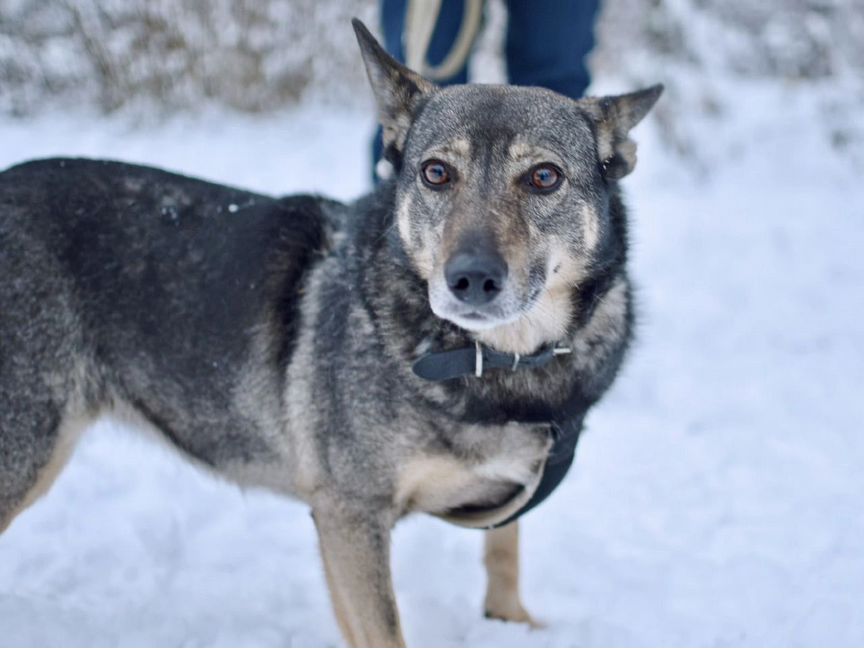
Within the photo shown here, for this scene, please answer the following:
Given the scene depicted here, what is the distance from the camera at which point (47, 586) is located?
312cm

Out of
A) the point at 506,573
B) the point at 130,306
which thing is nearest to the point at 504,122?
the point at 130,306

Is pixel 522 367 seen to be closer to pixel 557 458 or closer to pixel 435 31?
pixel 557 458

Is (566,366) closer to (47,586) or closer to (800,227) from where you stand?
(47,586)

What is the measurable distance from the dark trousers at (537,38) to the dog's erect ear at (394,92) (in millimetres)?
1141

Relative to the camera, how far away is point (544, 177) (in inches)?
94.9

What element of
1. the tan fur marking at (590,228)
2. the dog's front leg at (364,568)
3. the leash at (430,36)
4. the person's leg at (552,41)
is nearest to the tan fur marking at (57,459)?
the dog's front leg at (364,568)

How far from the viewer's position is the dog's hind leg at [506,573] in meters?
3.10

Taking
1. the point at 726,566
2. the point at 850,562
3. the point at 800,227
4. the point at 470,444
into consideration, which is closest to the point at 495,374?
the point at 470,444

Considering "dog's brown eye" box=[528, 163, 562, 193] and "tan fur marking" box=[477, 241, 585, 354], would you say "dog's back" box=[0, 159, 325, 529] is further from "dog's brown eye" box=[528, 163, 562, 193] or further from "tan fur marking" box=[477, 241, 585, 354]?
"dog's brown eye" box=[528, 163, 562, 193]

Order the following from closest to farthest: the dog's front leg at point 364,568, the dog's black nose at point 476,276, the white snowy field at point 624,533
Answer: the dog's black nose at point 476,276 → the dog's front leg at point 364,568 → the white snowy field at point 624,533

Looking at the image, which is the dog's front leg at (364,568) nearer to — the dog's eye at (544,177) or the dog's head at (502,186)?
the dog's head at (502,186)

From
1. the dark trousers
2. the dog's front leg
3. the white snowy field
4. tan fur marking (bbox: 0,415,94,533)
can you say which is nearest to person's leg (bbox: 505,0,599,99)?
the dark trousers

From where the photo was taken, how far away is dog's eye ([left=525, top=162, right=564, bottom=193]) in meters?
2.40

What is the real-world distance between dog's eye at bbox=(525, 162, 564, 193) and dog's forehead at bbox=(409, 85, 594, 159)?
5 cm
